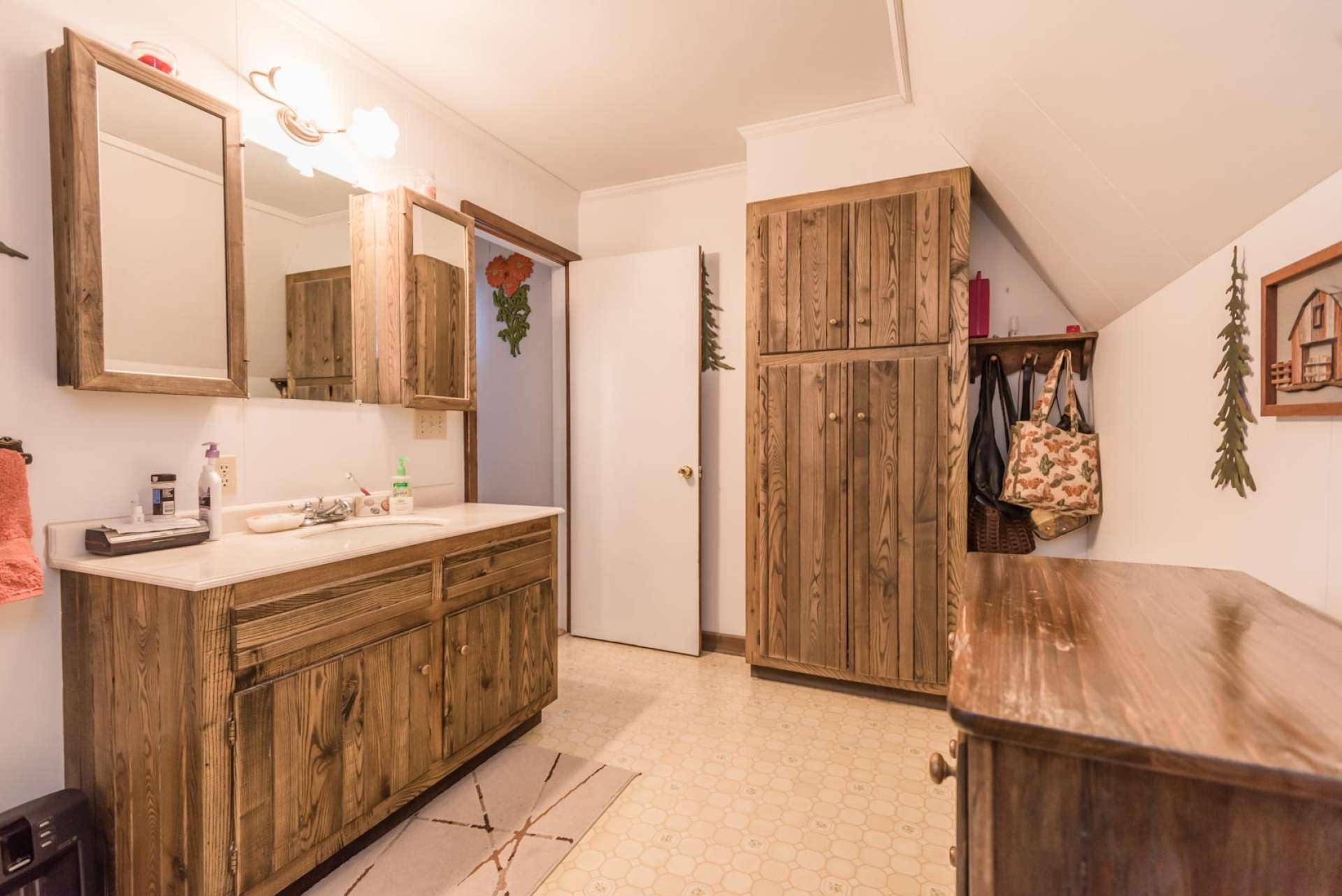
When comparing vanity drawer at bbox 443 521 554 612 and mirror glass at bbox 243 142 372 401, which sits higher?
Result: mirror glass at bbox 243 142 372 401

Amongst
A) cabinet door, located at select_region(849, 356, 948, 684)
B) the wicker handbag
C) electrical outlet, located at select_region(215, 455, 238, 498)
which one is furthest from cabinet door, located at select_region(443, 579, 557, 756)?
the wicker handbag

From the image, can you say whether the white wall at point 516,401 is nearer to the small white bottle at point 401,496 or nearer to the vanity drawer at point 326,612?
the small white bottle at point 401,496

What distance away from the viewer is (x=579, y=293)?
3307 mm

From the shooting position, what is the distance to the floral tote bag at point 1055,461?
229 cm

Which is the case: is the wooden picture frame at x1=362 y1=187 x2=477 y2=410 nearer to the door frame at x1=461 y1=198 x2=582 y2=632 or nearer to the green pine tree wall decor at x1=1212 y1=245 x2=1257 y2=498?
the door frame at x1=461 y1=198 x2=582 y2=632

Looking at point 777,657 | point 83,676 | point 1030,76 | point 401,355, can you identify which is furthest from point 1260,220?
point 83,676

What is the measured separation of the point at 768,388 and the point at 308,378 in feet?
5.83

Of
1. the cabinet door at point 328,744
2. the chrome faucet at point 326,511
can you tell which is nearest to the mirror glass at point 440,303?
the chrome faucet at point 326,511

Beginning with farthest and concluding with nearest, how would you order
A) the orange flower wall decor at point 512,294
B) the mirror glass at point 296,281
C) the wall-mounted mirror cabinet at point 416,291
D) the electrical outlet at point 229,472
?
the orange flower wall decor at point 512,294, the wall-mounted mirror cabinet at point 416,291, the mirror glass at point 296,281, the electrical outlet at point 229,472

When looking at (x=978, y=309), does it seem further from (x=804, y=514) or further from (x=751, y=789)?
(x=751, y=789)

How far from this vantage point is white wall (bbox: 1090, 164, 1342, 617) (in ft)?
3.34

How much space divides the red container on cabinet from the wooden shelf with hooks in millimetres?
53

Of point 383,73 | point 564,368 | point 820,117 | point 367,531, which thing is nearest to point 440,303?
point 383,73

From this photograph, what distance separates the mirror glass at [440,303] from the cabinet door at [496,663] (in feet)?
2.91
